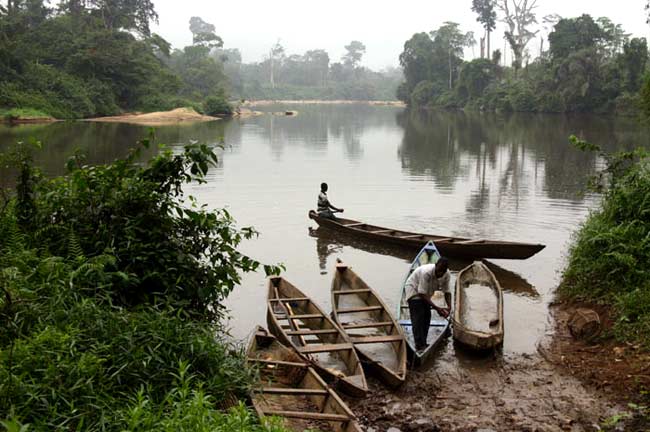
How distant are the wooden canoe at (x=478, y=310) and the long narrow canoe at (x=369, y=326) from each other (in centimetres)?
86

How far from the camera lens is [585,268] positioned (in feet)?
29.6

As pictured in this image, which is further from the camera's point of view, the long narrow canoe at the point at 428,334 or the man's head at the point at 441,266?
the man's head at the point at 441,266

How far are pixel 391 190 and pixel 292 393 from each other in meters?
14.1

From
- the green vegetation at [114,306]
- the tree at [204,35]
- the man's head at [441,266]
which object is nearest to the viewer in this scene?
the green vegetation at [114,306]

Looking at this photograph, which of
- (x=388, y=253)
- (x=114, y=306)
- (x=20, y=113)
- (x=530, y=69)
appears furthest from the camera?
(x=530, y=69)

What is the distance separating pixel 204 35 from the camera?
8462cm

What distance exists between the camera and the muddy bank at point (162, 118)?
1770 inches

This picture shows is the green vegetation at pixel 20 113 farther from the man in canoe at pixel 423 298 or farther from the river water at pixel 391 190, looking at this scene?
the man in canoe at pixel 423 298

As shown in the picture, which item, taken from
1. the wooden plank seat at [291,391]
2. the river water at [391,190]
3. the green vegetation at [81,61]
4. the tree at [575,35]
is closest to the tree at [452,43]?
the tree at [575,35]

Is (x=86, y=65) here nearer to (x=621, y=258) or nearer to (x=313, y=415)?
(x=621, y=258)

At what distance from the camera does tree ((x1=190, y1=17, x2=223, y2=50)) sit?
8481cm

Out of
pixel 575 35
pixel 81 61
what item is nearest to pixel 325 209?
pixel 81 61

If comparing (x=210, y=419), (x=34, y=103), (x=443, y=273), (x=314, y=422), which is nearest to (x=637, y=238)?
(x=443, y=273)

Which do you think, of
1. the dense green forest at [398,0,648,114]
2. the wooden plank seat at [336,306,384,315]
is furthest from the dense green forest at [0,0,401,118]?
the wooden plank seat at [336,306,384,315]
